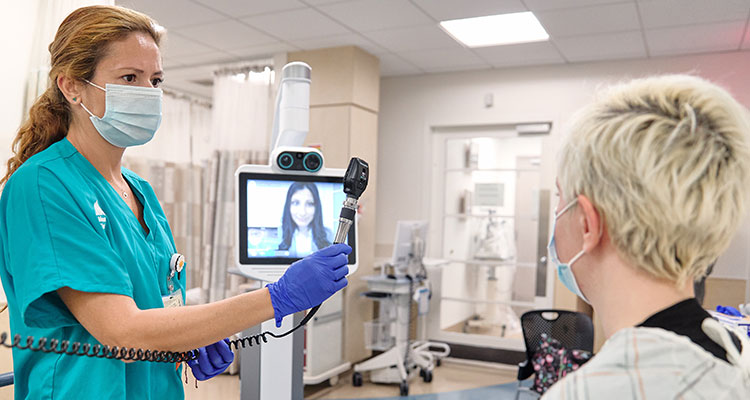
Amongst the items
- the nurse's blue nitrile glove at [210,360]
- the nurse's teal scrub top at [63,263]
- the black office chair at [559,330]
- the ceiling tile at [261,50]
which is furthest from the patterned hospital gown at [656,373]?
the ceiling tile at [261,50]

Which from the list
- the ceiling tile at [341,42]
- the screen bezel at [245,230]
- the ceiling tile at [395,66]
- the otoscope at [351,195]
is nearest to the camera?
the otoscope at [351,195]

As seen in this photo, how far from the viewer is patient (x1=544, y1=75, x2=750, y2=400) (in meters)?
0.73

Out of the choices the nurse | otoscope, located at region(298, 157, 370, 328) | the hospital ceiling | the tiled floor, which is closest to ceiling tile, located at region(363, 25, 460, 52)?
the hospital ceiling

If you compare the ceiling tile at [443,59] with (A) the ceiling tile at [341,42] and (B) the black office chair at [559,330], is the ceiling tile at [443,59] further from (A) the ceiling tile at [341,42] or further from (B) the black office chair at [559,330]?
(B) the black office chair at [559,330]

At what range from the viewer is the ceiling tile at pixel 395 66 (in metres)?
4.93

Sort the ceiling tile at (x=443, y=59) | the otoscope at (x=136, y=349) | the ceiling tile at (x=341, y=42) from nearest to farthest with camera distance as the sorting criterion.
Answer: the otoscope at (x=136, y=349) → the ceiling tile at (x=341, y=42) → the ceiling tile at (x=443, y=59)

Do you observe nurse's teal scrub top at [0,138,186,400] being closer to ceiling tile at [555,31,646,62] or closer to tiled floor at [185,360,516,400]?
tiled floor at [185,360,516,400]

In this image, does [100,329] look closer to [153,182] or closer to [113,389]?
[113,389]

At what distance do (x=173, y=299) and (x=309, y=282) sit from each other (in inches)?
15.4

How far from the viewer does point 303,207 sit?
69.7 inches

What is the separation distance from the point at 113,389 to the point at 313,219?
0.78 metres

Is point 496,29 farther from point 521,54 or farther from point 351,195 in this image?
point 351,195

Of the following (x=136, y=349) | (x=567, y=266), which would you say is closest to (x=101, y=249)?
(x=136, y=349)

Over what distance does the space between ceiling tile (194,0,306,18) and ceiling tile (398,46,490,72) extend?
55.7 inches
